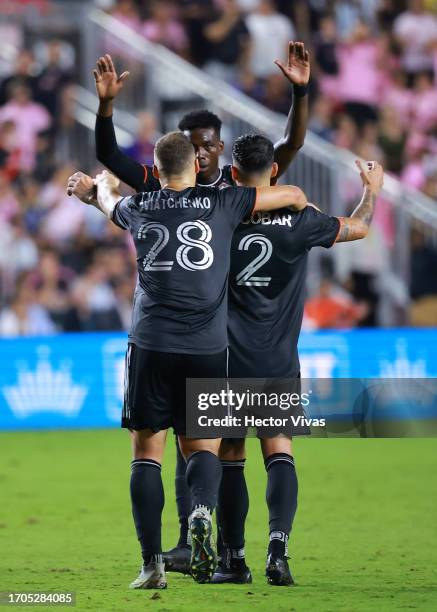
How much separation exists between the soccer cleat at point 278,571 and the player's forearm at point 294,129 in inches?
74.7

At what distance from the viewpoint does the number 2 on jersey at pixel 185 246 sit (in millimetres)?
5762

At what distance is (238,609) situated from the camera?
17.6ft

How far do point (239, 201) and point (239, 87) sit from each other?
11410 millimetres

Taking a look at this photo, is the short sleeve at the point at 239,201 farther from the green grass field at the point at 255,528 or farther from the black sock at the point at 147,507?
the green grass field at the point at 255,528

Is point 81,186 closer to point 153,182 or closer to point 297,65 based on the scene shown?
point 153,182

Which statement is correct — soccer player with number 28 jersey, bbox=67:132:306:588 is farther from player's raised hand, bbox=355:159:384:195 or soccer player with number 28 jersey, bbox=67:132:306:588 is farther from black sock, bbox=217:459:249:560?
player's raised hand, bbox=355:159:384:195

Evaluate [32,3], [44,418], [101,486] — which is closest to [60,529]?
[101,486]

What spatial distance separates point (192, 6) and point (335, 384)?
36.5 feet

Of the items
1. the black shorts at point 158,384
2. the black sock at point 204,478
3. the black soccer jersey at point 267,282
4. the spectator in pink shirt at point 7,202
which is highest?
the spectator in pink shirt at point 7,202

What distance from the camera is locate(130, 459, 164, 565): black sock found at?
225 inches

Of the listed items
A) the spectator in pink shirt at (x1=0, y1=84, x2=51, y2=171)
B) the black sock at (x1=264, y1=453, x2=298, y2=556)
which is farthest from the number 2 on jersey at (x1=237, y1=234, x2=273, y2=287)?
the spectator in pink shirt at (x1=0, y1=84, x2=51, y2=171)

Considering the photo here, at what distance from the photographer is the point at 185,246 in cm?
576

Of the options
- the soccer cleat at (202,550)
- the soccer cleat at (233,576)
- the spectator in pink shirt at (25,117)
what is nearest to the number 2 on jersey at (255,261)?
the soccer cleat at (202,550)

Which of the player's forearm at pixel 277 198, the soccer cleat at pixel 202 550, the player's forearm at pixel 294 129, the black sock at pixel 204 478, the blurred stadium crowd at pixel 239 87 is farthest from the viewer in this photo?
the blurred stadium crowd at pixel 239 87
